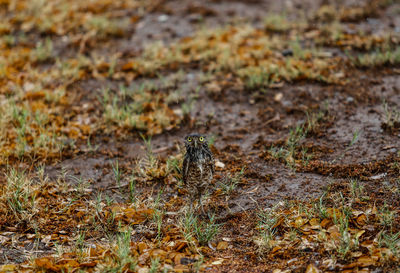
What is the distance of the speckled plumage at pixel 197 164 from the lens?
3674mm

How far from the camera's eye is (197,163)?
371 cm

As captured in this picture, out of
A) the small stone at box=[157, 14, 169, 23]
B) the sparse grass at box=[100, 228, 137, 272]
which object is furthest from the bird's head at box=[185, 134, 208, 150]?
the small stone at box=[157, 14, 169, 23]

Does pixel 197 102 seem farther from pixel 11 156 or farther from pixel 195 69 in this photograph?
pixel 11 156

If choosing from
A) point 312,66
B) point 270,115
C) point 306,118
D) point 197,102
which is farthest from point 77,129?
point 312,66

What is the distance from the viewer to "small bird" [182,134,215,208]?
145 inches

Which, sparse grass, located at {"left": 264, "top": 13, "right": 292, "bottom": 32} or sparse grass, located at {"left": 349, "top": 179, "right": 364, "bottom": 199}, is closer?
sparse grass, located at {"left": 349, "top": 179, "right": 364, "bottom": 199}

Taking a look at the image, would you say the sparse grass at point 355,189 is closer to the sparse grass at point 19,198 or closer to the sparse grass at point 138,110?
the sparse grass at point 138,110

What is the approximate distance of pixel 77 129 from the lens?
561cm

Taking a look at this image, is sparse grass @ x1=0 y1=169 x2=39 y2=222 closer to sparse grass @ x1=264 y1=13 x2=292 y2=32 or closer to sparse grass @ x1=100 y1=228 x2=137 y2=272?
sparse grass @ x1=100 y1=228 x2=137 y2=272

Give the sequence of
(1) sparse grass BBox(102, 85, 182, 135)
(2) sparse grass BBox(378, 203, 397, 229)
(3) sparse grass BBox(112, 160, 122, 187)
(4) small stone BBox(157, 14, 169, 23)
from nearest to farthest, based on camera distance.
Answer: (2) sparse grass BBox(378, 203, 397, 229) < (3) sparse grass BBox(112, 160, 122, 187) < (1) sparse grass BBox(102, 85, 182, 135) < (4) small stone BBox(157, 14, 169, 23)

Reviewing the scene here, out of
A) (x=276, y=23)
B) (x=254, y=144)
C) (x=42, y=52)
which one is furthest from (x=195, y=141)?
(x=276, y=23)

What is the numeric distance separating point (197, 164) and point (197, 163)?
0.01 m

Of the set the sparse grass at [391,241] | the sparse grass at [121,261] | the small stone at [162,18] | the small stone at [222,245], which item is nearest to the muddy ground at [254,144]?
the small stone at [222,245]

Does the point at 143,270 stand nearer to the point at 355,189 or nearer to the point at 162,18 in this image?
the point at 355,189
